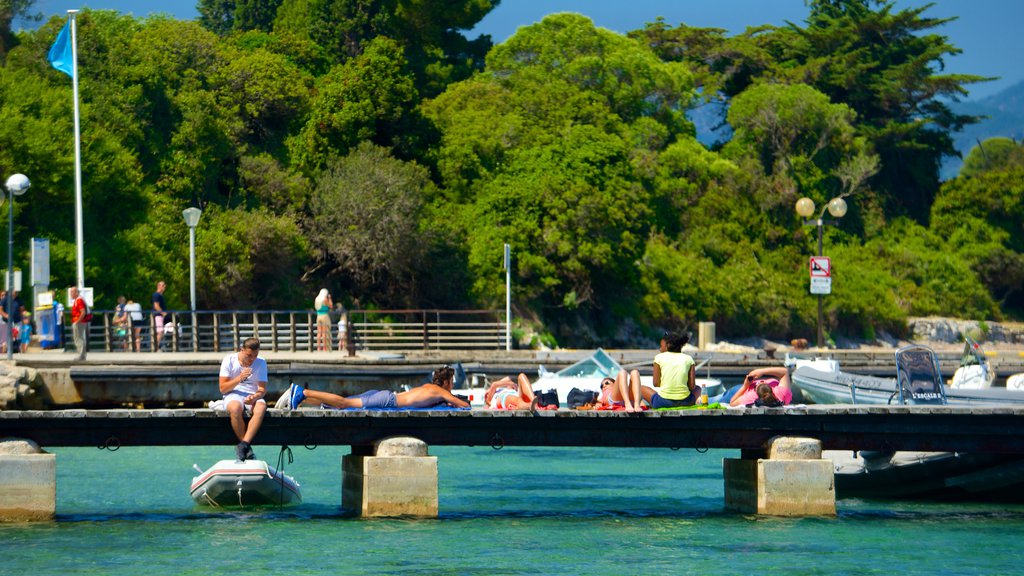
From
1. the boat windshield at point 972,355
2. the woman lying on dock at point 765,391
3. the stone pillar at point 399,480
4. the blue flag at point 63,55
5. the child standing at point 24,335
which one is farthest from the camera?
the blue flag at point 63,55

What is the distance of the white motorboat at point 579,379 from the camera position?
1517 inches

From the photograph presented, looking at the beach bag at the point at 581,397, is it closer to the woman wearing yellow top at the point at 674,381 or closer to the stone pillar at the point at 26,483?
the woman wearing yellow top at the point at 674,381

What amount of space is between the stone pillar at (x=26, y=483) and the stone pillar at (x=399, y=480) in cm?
379

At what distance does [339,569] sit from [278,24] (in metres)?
62.1

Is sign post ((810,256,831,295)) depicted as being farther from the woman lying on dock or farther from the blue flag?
the blue flag

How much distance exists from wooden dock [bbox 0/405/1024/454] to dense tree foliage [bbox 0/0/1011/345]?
→ 1095 inches

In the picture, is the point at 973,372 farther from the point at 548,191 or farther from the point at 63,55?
the point at 548,191

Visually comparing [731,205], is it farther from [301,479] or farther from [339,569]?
[339,569]

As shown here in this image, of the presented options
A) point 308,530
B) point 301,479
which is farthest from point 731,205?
point 308,530

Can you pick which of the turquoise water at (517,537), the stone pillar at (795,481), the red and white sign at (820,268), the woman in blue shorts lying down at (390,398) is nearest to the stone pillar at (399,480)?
the turquoise water at (517,537)

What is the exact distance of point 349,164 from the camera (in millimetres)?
57844

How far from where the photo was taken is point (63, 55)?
1682 inches

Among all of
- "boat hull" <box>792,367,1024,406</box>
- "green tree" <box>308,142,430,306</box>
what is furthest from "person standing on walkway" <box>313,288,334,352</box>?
"boat hull" <box>792,367,1024,406</box>

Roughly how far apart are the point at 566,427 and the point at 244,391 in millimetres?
4059
